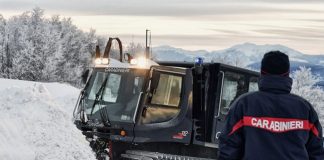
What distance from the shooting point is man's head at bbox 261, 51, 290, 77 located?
12.6ft

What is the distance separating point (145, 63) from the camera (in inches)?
408

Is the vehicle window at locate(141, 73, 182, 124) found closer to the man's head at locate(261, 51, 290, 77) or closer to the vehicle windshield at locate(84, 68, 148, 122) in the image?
the vehicle windshield at locate(84, 68, 148, 122)

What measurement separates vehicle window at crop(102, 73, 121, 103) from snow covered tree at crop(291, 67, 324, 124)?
2040 inches

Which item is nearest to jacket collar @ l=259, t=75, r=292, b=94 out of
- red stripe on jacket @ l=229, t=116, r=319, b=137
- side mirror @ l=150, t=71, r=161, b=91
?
red stripe on jacket @ l=229, t=116, r=319, b=137

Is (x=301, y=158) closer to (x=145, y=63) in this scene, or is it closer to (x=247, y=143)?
(x=247, y=143)

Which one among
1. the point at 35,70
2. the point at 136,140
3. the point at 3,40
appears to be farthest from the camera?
the point at 3,40

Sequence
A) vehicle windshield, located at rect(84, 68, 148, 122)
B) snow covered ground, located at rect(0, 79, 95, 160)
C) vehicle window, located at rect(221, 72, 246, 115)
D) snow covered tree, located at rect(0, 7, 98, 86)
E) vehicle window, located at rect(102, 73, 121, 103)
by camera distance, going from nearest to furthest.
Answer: vehicle windshield, located at rect(84, 68, 148, 122) → vehicle window, located at rect(102, 73, 121, 103) → vehicle window, located at rect(221, 72, 246, 115) → snow covered ground, located at rect(0, 79, 95, 160) → snow covered tree, located at rect(0, 7, 98, 86)

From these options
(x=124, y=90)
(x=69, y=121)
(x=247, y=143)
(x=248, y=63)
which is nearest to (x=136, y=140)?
(x=124, y=90)

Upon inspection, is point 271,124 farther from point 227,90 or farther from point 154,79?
point 227,90

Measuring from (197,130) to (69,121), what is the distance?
5.15 meters

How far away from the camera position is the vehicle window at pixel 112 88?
10.5 meters

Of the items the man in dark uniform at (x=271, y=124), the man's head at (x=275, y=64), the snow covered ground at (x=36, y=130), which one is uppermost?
the man's head at (x=275, y=64)

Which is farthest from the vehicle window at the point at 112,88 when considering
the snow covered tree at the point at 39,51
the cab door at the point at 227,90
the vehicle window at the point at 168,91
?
the snow covered tree at the point at 39,51

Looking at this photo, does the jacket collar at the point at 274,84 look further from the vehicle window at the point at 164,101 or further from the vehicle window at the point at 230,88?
the vehicle window at the point at 230,88
